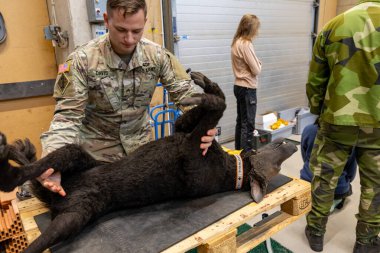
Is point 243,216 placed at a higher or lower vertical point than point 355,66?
lower

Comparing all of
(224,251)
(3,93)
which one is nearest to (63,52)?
(3,93)

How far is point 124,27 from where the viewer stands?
130 cm

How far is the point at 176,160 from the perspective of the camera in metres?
1.30

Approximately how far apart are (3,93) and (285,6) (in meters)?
4.10

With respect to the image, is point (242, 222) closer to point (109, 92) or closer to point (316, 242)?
point (109, 92)

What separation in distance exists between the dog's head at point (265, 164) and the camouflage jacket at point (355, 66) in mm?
476

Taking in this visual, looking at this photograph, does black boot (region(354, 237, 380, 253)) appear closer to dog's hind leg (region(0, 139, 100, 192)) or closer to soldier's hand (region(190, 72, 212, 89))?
soldier's hand (region(190, 72, 212, 89))

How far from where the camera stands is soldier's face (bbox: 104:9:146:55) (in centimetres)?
127

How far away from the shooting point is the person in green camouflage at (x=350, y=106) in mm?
1704

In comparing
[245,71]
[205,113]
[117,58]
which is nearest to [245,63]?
[245,71]

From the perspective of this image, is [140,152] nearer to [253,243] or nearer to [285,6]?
[253,243]

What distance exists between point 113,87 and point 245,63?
205 cm

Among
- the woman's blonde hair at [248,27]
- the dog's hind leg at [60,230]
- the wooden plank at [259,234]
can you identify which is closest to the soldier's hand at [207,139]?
the wooden plank at [259,234]

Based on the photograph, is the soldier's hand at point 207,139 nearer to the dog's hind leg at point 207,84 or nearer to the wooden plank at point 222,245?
the dog's hind leg at point 207,84
